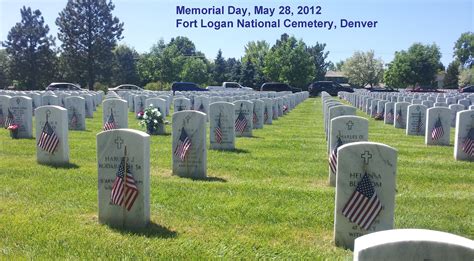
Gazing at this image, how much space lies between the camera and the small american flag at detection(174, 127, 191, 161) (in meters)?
9.20

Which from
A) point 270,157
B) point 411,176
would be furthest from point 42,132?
point 411,176

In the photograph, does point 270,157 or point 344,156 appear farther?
point 270,157

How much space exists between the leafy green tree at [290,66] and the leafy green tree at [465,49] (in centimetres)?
7114

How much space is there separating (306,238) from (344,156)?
1167mm

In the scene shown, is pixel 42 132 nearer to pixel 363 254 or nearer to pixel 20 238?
pixel 20 238

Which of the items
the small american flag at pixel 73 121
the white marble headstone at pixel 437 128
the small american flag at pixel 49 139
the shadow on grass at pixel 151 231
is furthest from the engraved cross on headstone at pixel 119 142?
the small american flag at pixel 73 121

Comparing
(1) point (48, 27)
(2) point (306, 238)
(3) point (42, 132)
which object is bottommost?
(2) point (306, 238)

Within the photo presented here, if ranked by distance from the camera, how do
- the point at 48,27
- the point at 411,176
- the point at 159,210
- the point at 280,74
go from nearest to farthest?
the point at 159,210, the point at 411,176, the point at 48,27, the point at 280,74

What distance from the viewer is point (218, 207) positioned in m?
7.24

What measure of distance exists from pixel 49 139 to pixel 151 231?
497 cm

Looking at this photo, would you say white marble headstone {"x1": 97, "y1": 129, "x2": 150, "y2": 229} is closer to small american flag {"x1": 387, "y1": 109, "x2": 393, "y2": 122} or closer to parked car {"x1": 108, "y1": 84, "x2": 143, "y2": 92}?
small american flag {"x1": 387, "y1": 109, "x2": 393, "y2": 122}

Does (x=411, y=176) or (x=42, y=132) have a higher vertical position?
(x=42, y=132)

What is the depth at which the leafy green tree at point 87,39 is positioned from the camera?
61.9m

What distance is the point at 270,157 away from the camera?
11836 millimetres
